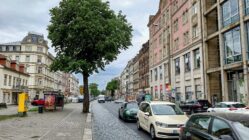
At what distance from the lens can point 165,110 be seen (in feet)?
43.1

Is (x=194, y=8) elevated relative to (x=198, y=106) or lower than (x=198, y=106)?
elevated

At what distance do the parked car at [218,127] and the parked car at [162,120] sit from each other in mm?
3680

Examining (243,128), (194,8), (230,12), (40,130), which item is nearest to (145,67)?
(194,8)

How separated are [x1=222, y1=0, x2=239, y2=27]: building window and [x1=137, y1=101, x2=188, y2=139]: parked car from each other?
63.3 ft

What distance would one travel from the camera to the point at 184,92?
42438 millimetres

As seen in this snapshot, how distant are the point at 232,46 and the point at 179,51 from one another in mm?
15514

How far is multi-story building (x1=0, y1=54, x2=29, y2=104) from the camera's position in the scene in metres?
50.1

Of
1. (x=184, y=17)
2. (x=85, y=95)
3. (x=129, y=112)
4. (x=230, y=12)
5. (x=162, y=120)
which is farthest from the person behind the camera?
(x=184, y=17)

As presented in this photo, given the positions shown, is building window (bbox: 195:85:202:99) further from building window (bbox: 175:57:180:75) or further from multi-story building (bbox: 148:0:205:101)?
building window (bbox: 175:57:180:75)

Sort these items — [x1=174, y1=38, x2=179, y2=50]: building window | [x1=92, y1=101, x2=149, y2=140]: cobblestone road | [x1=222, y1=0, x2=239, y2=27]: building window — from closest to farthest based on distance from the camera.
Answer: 1. [x1=92, y1=101, x2=149, y2=140]: cobblestone road
2. [x1=222, y1=0, x2=239, y2=27]: building window
3. [x1=174, y1=38, x2=179, y2=50]: building window

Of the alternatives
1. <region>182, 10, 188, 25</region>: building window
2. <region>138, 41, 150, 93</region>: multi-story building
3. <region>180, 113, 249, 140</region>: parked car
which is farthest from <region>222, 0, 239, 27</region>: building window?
<region>138, 41, 150, 93</region>: multi-story building

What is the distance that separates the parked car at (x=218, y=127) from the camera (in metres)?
5.48

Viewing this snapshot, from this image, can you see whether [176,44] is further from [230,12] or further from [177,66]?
[230,12]

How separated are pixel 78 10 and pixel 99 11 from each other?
233 cm
